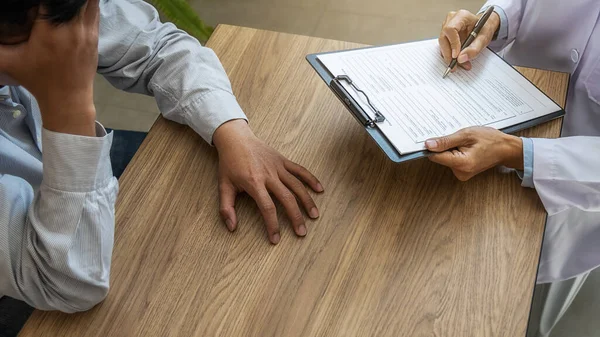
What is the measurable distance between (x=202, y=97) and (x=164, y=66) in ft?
0.41

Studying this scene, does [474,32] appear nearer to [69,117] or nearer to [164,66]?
[164,66]

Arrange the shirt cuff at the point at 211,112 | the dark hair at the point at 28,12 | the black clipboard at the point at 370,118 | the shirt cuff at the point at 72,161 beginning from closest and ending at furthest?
1. the dark hair at the point at 28,12
2. the shirt cuff at the point at 72,161
3. the black clipboard at the point at 370,118
4. the shirt cuff at the point at 211,112

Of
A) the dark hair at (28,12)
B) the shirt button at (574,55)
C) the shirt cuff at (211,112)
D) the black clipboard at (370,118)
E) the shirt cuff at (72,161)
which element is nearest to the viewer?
the dark hair at (28,12)

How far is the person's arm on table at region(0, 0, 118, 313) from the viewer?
0.66 meters

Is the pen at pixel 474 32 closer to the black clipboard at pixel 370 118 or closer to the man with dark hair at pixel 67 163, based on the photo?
the black clipboard at pixel 370 118

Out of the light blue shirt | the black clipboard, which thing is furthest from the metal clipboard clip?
the light blue shirt

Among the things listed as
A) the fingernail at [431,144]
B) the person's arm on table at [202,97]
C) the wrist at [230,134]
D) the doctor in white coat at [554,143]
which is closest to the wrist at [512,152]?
the doctor in white coat at [554,143]

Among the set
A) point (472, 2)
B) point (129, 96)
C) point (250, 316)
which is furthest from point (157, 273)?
point (472, 2)

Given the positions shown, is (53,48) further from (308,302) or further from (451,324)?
(451,324)

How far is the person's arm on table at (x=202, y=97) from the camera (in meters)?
0.80

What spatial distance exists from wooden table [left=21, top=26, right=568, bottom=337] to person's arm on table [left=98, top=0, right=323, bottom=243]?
3 centimetres

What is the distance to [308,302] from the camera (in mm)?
688

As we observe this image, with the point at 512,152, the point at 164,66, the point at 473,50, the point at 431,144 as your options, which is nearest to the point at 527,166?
the point at 512,152

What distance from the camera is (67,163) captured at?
678 mm
